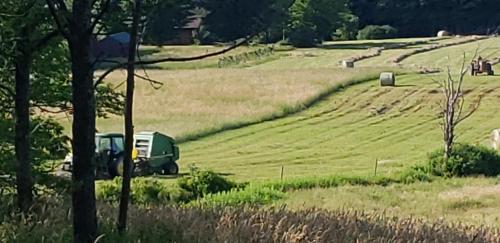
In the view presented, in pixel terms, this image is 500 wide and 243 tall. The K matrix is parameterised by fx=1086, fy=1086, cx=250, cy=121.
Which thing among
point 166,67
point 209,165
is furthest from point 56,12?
point 166,67

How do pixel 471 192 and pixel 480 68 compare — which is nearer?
pixel 471 192

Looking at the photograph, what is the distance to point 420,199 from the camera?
72.4 feet

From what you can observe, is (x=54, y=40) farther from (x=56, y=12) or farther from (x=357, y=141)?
(x=357, y=141)

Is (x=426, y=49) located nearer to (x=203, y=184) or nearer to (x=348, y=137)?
(x=348, y=137)

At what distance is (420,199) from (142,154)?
33.0ft

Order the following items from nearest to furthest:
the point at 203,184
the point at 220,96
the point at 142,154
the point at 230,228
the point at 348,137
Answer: the point at 230,228 → the point at 203,184 → the point at 142,154 → the point at 348,137 → the point at 220,96

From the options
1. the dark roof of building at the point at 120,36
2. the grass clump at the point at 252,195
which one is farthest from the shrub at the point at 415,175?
the dark roof of building at the point at 120,36

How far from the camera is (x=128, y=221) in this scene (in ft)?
26.0

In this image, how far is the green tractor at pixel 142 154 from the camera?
2747 cm

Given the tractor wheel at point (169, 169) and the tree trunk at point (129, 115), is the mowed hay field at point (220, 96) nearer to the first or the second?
the tractor wheel at point (169, 169)

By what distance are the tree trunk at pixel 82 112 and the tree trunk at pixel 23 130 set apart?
2.03m

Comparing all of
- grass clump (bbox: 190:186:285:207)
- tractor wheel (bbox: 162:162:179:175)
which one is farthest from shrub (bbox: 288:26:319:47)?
grass clump (bbox: 190:186:285:207)

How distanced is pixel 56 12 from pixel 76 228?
1.43 m

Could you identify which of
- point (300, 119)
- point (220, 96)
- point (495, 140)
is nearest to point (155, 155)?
→ point (495, 140)
